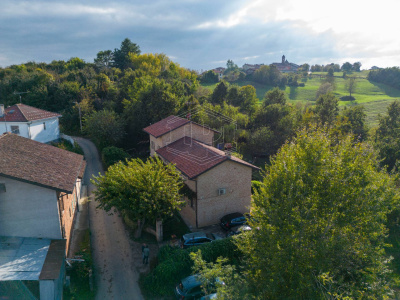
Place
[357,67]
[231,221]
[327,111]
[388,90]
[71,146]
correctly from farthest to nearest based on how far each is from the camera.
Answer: [357,67], [388,90], [327,111], [71,146], [231,221]

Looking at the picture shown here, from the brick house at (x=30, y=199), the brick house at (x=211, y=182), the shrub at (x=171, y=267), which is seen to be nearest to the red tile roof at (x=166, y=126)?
the brick house at (x=211, y=182)

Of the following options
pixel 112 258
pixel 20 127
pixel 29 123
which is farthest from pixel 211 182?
pixel 20 127

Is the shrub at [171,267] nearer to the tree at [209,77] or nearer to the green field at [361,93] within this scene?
the green field at [361,93]

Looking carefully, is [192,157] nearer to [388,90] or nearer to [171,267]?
[171,267]

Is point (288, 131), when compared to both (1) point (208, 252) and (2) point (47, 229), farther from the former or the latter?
(2) point (47, 229)

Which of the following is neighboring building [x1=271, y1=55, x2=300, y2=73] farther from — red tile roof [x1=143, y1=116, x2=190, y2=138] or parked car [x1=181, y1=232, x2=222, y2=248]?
parked car [x1=181, y1=232, x2=222, y2=248]

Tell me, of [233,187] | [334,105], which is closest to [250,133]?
[334,105]
